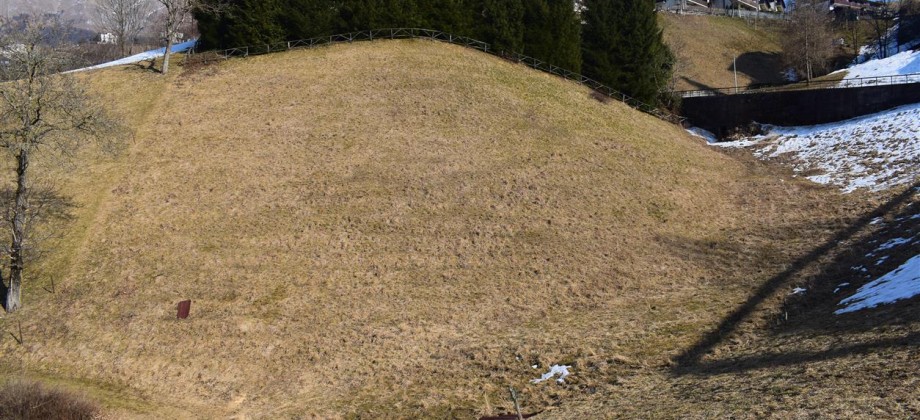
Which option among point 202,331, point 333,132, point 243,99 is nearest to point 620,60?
point 333,132

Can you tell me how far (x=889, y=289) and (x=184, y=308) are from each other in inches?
943

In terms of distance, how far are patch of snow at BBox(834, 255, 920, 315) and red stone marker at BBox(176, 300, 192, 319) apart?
22.2 metres

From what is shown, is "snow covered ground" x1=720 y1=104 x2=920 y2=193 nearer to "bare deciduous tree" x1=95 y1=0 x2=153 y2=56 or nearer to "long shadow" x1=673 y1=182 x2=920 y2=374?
"long shadow" x1=673 y1=182 x2=920 y2=374

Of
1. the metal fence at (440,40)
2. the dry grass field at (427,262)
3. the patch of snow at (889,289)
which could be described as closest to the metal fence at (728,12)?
the metal fence at (440,40)

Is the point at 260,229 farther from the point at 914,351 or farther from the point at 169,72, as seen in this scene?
the point at 914,351

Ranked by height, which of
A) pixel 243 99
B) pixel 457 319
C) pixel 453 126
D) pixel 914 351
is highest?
pixel 243 99

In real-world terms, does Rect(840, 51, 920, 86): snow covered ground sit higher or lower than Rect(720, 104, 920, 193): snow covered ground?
higher

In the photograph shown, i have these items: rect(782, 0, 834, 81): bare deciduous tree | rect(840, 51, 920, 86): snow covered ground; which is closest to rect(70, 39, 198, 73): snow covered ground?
rect(840, 51, 920, 86): snow covered ground

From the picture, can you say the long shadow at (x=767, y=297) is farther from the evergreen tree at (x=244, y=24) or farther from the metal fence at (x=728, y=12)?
the metal fence at (x=728, y=12)

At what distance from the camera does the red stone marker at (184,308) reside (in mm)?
23875

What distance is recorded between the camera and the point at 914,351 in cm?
1293

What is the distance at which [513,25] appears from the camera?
48.7 metres

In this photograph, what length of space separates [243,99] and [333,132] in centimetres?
701

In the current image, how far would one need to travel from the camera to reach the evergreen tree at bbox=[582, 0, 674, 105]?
49531 mm
